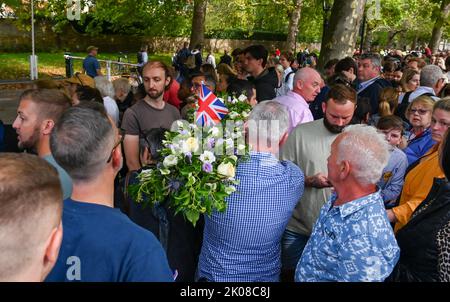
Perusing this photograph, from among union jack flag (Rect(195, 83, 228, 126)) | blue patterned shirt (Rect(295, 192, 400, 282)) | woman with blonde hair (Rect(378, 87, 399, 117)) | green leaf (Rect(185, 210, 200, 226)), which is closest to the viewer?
blue patterned shirt (Rect(295, 192, 400, 282))

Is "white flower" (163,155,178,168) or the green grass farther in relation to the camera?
the green grass

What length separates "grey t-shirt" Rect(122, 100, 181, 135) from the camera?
4.45 meters

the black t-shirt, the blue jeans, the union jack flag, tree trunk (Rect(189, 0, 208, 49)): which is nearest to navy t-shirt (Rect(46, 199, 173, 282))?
the union jack flag

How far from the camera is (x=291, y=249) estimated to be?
359cm

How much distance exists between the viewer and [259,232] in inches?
110

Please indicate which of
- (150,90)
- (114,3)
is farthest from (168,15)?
(150,90)

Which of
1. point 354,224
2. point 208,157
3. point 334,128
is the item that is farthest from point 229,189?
point 334,128

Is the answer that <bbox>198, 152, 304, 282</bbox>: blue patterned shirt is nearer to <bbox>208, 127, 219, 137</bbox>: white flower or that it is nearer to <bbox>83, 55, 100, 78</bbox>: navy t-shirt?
<bbox>208, 127, 219, 137</bbox>: white flower

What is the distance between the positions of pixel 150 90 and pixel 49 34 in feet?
83.0

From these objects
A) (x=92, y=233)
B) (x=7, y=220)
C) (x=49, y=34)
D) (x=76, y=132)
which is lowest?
(x=92, y=233)

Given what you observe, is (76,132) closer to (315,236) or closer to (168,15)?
(315,236)

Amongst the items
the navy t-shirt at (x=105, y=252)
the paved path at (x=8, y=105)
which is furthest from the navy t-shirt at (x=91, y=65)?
the navy t-shirt at (x=105, y=252)

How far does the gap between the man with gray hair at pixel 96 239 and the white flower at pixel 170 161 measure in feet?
2.63

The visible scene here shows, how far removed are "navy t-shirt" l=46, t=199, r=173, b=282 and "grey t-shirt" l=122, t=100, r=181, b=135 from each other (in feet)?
8.71
